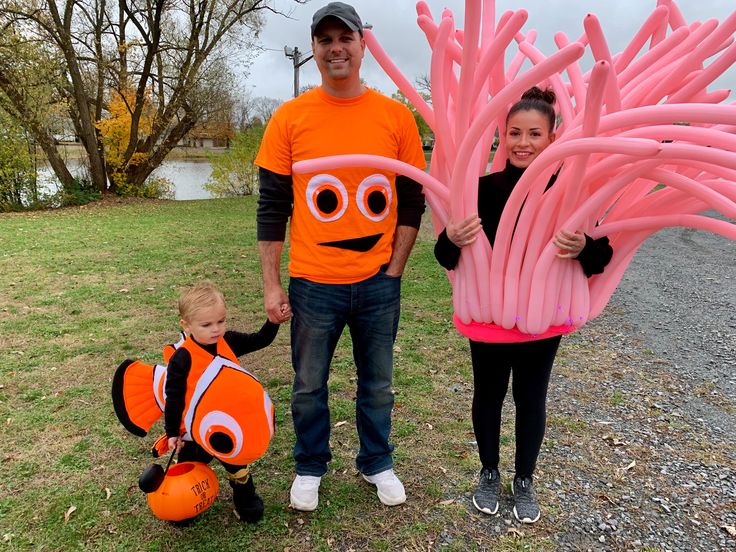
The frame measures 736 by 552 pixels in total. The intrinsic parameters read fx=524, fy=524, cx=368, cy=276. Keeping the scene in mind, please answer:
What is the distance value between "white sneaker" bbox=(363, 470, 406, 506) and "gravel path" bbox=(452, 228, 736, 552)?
0.37 metres

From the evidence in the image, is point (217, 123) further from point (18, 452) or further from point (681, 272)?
point (18, 452)

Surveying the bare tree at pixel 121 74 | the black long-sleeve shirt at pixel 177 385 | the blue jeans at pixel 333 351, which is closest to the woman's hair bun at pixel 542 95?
the blue jeans at pixel 333 351

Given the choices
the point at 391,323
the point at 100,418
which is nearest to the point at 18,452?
the point at 100,418

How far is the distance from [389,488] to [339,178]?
157 centimetres

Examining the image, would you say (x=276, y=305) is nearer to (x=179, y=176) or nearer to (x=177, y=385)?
(x=177, y=385)

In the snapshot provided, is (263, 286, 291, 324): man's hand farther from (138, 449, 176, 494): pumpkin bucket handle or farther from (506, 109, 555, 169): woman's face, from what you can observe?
(506, 109, 555, 169): woman's face

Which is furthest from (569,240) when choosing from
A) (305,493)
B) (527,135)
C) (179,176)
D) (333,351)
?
(179,176)

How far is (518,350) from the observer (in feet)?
7.52

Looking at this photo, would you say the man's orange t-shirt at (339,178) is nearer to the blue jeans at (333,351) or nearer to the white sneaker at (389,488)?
the blue jeans at (333,351)

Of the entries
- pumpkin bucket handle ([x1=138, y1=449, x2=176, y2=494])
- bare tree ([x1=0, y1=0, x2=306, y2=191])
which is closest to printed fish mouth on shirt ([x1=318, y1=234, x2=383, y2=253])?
pumpkin bucket handle ([x1=138, y1=449, x2=176, y2=494])

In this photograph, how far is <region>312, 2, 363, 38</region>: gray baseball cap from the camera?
209cm

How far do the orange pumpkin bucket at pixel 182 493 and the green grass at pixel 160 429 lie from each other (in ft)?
0.68

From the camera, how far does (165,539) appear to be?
2.42m

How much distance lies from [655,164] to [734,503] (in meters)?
2.12
